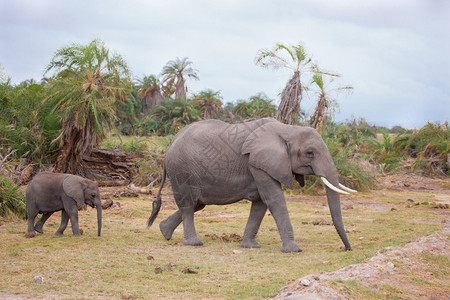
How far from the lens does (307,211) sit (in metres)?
14.5

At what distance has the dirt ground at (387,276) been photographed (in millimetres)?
5707

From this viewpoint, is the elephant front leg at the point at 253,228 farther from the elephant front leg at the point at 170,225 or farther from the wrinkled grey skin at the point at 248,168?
the elephant front leg at the point at 170,225

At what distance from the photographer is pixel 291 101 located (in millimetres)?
19641

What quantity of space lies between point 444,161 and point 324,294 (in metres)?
22.0

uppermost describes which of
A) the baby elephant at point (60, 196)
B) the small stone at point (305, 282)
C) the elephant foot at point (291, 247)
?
the baby elephant at point (60, 196)

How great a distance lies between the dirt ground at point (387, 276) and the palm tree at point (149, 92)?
44.1 metres

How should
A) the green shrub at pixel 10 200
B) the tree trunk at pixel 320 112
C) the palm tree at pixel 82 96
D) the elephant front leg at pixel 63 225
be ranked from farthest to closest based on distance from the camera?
the tree trunk at pixel 320 112 → the palm tree at pixel 82 96 → the green shrub at pixel 10 200 → the elephant front leg at pixel 63 225

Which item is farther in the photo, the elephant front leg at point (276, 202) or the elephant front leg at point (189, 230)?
the elephant front leg at point (189, 230)

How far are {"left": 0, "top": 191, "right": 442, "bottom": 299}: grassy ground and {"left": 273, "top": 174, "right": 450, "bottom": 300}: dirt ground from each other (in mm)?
340

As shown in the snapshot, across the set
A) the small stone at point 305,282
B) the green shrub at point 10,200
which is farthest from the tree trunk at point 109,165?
the small stone at point 305,282

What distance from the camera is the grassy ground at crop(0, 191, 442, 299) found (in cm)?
627

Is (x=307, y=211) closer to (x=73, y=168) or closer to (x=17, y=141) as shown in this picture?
(x=73, y=168)

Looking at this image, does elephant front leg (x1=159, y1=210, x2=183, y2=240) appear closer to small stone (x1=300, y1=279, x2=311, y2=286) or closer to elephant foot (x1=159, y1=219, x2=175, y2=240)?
elephant foot (x1=159, y1=219, x2=175, y2=240)

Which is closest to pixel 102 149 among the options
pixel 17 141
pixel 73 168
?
pixel 73 168
